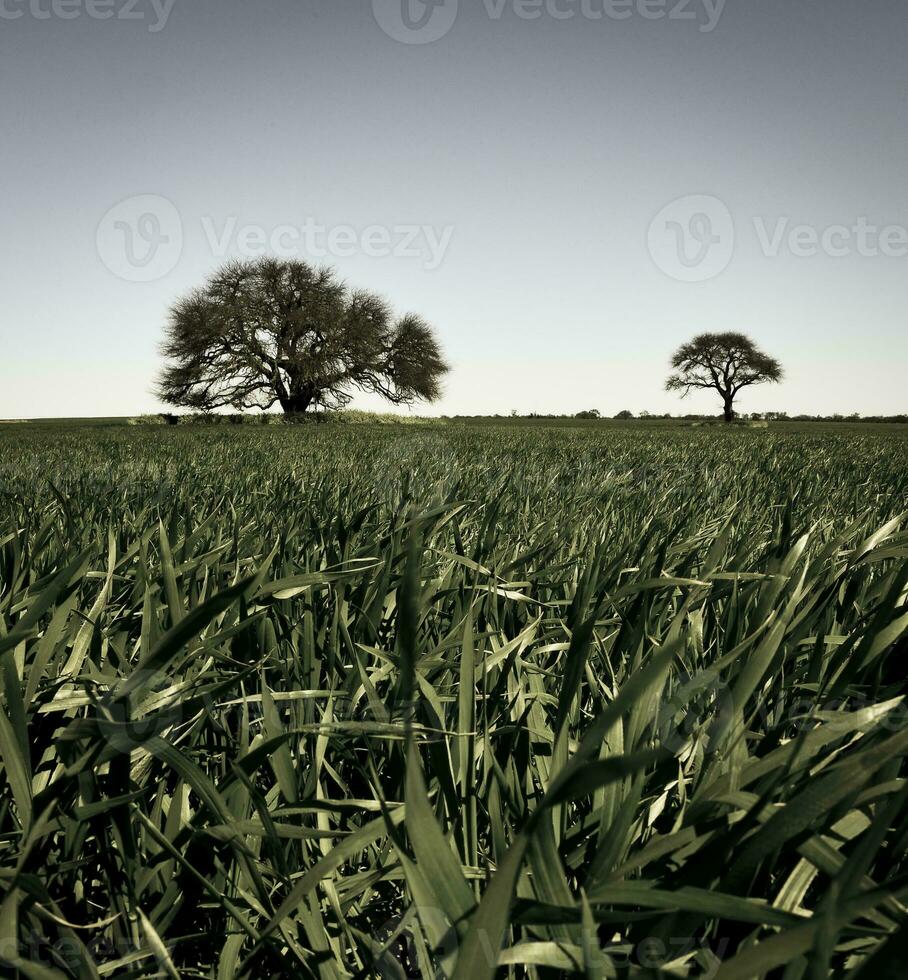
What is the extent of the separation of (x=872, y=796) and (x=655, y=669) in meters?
0.25

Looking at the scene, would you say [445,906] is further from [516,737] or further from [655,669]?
[516,737]

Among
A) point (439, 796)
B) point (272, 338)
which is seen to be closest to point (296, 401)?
point (272, 338)

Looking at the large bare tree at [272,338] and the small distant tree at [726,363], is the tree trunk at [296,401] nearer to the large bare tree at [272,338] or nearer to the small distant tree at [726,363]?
the large bare tree at [272,338]

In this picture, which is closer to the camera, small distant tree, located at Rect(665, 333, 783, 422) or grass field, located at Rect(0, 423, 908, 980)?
grass field, located at Rect(0, 423, 908, 980)

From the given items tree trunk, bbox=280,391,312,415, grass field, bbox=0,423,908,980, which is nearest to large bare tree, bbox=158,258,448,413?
tree trunk, bbox=280,391,312,415

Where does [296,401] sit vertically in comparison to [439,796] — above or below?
above

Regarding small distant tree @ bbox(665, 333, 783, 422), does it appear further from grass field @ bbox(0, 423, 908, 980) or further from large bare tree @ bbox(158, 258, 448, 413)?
grass field @ bbox(0, 423, 908, 980)

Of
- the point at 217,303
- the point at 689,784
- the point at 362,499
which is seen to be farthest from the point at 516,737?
the point at 217,303

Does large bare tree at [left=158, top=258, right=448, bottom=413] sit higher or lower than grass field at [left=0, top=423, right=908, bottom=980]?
higher

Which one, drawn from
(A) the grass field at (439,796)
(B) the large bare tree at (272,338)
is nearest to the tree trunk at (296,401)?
(B) the large bare tree at (272,338)

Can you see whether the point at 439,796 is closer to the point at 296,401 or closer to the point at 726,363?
the point at 296,401

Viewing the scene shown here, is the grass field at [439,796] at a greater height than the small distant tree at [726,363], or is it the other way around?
the small distant tree at [726,363]

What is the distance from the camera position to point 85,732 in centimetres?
52

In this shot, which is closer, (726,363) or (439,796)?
(439,796)
